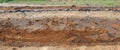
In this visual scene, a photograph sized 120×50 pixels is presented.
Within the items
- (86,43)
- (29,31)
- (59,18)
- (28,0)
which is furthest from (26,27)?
(28,0)

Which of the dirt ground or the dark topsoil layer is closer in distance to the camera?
the dirt ground

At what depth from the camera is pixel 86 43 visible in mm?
12328

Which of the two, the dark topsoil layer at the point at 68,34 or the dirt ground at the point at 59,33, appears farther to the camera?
the dark topsoil layer at the point at 68,34

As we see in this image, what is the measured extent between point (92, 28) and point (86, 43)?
35.1 inches

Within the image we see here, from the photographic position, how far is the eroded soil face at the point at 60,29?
494 inches

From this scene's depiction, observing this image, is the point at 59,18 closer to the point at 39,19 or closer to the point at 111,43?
the point at 39,19

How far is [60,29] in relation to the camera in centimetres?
1291

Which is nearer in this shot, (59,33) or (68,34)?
A: (68,34)

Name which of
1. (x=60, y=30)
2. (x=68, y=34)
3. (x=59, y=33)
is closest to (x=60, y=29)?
(x=60, y=30)

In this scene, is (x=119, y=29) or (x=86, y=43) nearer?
(x=86, y=43)

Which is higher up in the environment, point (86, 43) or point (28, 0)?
point (86, 43)

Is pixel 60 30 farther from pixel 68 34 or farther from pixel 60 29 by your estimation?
pixel 68 34

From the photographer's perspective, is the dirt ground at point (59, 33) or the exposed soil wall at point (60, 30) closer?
the dirt ground at point (59, 33)

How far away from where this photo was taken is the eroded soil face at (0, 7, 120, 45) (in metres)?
12.5
